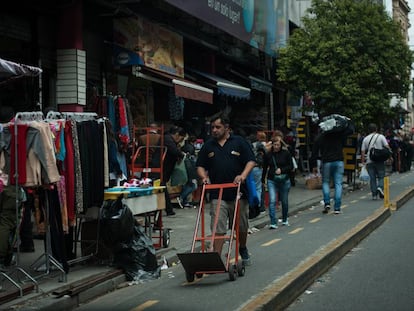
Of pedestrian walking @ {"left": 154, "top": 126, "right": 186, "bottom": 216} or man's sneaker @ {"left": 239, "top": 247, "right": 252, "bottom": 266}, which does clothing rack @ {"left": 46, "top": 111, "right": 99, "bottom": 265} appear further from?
pedestrian walking @ {"left": 154, "top": 126, "right": 186, "bottom": 216}

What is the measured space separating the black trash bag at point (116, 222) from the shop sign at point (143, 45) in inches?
271

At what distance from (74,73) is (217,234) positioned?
6.54 m

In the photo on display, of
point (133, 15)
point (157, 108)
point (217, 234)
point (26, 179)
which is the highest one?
point (133, 15)

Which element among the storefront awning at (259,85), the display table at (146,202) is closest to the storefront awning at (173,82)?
the display table at (146,202)

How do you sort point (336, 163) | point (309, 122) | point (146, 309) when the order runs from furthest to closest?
point (309, 122) < point (336, 163) < point (146, 309)

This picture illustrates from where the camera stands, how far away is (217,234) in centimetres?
823

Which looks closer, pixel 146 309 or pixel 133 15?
pixel 146 309

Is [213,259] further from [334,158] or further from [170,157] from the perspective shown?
[334,158]

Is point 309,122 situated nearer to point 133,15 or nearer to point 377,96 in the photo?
point 377,96

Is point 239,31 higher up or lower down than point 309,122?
higher up

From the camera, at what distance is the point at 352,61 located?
2198 centimetres

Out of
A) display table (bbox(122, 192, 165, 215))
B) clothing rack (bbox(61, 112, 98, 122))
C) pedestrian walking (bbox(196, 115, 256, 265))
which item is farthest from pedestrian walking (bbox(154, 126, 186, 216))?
pedestrian walking (bbox(196, 115, 256, 265))

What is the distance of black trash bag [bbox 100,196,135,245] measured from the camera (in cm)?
854

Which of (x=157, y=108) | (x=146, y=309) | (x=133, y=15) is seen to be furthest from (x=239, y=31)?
(x=146, y=309)
